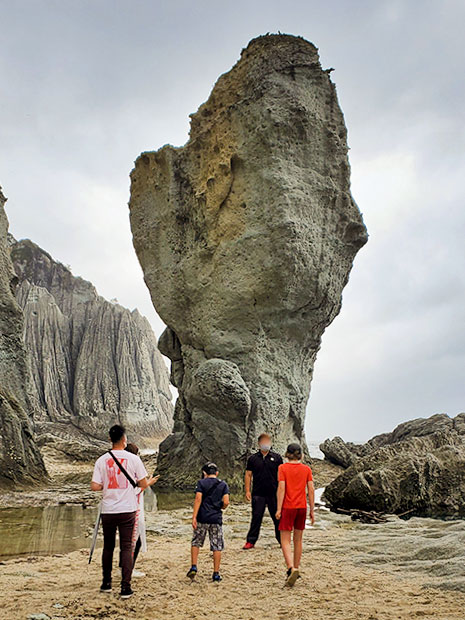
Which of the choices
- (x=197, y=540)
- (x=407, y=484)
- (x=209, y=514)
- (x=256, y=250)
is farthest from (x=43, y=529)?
(x=256, y=250)

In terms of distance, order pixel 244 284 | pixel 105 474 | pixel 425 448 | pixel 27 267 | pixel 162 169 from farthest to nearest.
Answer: pixel 27 267 < pixel 162 169 < pixel 244 284 < pixel 425 448 < pixel 105 474

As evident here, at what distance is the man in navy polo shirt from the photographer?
6.13 metres

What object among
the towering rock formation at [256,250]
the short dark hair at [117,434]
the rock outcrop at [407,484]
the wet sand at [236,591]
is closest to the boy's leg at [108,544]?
the wet sand at [236,591]

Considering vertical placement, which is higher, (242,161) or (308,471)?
(242,161)

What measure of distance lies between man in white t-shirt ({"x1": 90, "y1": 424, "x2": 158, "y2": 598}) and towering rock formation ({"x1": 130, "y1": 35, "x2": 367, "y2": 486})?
8220 mm

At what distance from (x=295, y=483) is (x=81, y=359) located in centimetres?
4152

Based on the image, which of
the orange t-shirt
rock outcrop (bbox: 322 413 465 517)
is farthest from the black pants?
rock outcrop (bbox: 322 413 465 517)

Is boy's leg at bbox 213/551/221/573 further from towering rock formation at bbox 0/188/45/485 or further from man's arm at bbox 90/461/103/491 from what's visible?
towering rock formation at bbox 0/188/45/485

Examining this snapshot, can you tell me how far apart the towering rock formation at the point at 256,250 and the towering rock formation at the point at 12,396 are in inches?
150

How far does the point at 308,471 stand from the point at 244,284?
8812 mm

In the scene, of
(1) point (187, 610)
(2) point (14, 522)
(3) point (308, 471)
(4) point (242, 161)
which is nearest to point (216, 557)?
(1) point (187, 610)

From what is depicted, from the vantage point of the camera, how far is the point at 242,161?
45.1ft

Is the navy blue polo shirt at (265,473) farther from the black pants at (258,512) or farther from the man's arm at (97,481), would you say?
the man's arm at (97,481)

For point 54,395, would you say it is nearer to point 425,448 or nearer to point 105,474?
point 425,448
